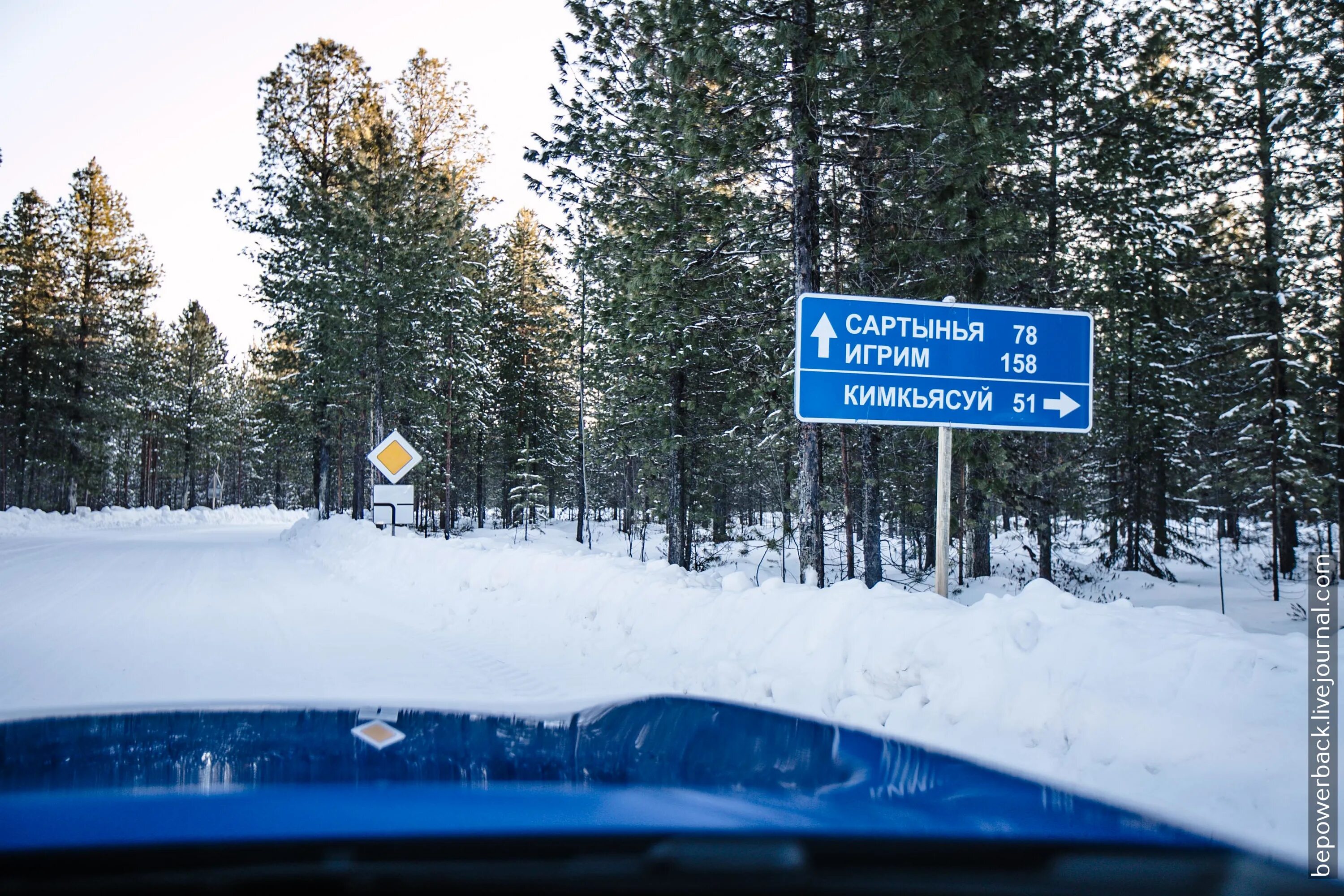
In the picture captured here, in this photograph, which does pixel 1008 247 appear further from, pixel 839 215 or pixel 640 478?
pixel 640 478

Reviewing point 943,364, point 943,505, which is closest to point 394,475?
point 943,505

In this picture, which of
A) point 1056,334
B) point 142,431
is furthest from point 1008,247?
point 142,431

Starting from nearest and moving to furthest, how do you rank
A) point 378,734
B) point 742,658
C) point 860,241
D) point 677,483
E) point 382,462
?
point 378,734
point 742,658
point 860,241
point 382,462
point 677,483

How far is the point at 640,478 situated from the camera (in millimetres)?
23781

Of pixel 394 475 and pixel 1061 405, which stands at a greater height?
pixel 1061 405

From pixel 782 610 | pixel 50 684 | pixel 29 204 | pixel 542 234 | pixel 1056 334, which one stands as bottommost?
pixel 50 684

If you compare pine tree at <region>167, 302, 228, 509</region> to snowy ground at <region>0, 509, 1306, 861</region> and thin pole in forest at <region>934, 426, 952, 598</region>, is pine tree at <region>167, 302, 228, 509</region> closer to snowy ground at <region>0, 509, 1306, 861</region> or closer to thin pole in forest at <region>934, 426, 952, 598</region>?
snowy ground at <region>0, 509, 1306, 861</region>

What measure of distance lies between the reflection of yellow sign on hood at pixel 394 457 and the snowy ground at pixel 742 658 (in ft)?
16.2

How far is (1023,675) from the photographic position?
4.79 meters

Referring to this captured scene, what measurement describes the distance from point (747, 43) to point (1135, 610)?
9.34m

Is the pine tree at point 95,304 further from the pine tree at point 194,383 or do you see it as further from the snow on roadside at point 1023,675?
the snow on roadside at point 1023,675

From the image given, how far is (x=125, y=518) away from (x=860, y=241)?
4305 centimetres

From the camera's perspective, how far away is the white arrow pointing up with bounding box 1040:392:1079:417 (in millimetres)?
6758

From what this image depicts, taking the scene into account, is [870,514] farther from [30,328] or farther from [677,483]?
[30,328]
